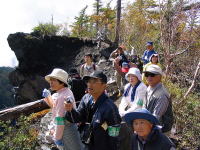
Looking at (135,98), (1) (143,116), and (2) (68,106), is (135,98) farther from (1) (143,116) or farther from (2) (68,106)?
A: (1) (143,116)

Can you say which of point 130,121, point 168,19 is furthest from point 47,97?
point 168,19

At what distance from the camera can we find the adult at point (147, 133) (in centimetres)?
254

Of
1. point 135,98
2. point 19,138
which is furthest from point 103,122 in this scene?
point 19,138

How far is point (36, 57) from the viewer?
79.2 ft

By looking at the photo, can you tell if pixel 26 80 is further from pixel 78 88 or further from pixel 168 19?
pixel 78 88

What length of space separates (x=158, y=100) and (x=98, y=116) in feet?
3.75

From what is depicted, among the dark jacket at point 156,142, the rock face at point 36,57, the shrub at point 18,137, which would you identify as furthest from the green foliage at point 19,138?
the rock face at point 36,57

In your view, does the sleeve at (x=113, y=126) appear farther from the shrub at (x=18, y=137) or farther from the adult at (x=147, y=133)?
the shrub at (x=18, y=137)

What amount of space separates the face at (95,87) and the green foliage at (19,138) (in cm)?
215

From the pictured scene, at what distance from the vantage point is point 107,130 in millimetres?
2920

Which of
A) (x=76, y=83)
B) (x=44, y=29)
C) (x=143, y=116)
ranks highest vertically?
(x=44, y=29)

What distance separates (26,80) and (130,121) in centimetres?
2189

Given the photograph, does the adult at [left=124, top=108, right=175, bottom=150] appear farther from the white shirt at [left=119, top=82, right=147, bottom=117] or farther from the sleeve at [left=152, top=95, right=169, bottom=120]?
the white shirt at [left=119, top=82, right=147, bottom=117]

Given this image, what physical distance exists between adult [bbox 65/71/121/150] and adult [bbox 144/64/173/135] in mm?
921
